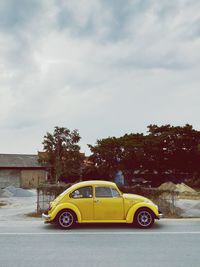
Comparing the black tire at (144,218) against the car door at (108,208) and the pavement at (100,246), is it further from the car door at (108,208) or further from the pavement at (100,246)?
the car door at (108,208)

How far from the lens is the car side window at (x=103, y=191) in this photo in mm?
12383

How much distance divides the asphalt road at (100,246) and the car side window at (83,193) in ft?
3.29

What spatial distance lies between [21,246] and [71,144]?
3810cm

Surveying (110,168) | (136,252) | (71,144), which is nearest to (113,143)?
(110,168)

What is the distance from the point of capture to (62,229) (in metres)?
12.0

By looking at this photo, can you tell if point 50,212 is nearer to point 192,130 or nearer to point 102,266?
point 102,266

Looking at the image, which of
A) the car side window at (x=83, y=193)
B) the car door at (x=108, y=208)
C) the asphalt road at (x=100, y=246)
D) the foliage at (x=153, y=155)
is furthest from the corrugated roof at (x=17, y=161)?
the car door at (x=108, y=208)

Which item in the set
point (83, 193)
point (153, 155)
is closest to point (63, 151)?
point (153, 155)

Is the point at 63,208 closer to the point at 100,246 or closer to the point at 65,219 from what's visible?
the point at 65,219

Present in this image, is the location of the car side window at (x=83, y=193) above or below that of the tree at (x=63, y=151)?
below

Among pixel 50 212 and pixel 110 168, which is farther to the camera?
pixel 110 168

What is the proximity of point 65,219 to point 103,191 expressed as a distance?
1492 mm

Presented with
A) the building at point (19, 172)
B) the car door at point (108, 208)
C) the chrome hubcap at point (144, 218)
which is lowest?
the chrome hubcap at point (144, 218)

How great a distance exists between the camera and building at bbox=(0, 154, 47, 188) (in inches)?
2302
